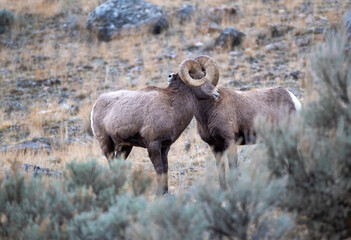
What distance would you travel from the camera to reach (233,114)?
29.2ft

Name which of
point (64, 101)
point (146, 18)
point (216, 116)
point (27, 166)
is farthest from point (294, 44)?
point (27, 166)

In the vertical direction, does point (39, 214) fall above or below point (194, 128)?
above

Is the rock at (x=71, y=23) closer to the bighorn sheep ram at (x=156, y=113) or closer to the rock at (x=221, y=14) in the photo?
the rock at (x=221, y=14)

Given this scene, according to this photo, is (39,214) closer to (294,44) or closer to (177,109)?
(177,109)

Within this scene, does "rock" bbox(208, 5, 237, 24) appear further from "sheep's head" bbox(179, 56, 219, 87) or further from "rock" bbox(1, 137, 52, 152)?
"sheep's head" bbox(179, 56, 219, 87)

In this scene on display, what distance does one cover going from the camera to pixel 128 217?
479 centimetres

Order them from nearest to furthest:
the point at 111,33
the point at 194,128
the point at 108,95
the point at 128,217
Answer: the point at 128,217 → the point at 108,95 → the point at 194,128 → the point at 111,33

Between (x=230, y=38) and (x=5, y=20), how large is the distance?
10.4 meters

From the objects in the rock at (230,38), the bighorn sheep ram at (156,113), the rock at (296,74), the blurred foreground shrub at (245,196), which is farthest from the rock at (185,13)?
the blurred foreground shrub at (245,196)

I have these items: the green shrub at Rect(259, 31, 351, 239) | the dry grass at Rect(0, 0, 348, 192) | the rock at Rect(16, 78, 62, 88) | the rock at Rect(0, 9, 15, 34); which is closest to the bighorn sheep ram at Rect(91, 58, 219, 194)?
the green shrub at Rect(259, 31, 351, 239)

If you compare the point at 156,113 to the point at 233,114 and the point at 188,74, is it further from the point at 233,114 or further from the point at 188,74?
the point at 233,114

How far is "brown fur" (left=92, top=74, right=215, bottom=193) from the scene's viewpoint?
8195 millimetres

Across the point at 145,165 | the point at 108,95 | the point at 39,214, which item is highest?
the point at 108,95

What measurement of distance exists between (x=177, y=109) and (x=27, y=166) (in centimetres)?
304
